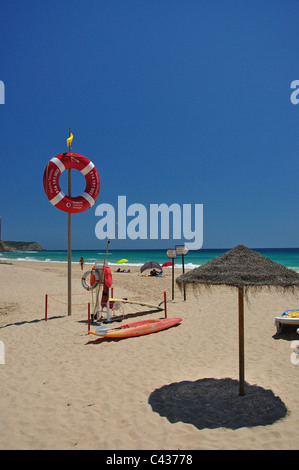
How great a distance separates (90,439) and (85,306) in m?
7.99

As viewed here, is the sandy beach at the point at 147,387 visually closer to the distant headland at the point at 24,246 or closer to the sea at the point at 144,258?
the sea at the point at 144,258

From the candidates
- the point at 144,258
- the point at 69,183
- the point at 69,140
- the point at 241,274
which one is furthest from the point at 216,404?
the point at 144,258

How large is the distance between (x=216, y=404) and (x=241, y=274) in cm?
179

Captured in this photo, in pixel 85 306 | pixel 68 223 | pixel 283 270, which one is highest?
pixel 68 223

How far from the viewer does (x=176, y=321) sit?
8.09 meters

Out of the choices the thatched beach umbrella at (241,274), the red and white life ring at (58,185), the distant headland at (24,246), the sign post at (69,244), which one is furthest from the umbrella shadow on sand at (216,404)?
the distant headland at (24,246)

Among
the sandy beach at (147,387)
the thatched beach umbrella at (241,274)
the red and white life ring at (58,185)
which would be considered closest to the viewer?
the sandy beach at (147,387)

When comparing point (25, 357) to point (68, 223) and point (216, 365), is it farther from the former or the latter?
point (68, 223)

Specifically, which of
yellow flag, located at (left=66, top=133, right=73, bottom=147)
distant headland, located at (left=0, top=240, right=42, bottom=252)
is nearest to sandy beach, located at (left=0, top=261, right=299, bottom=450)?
yellow flag, located at (left=66, top=133, right=73, bottom=147)

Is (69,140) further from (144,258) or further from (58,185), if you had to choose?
(144,258)

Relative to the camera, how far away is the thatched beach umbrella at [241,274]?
3.79 m

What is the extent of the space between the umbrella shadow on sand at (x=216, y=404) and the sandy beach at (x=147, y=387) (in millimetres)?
14

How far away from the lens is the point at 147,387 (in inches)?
181

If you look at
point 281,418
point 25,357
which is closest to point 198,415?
point 281,418
